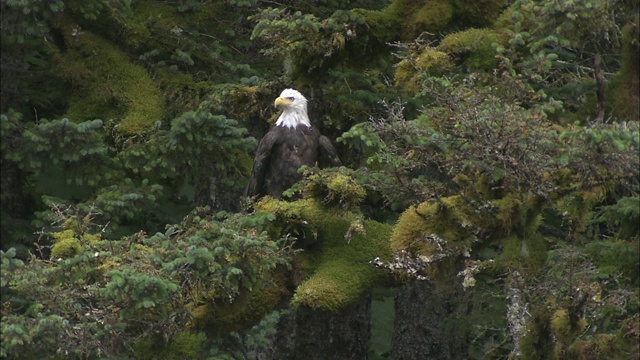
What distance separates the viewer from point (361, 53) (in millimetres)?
11250

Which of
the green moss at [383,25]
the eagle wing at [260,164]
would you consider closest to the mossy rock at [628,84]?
the green moss at [383,25]

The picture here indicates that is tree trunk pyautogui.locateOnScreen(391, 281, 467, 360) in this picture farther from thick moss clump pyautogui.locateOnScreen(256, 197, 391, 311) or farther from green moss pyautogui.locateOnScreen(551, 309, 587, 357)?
green moss pyautogui.locateOnScreen(551, 309, 587, 357)

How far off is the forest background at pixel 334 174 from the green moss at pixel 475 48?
2 centimetres

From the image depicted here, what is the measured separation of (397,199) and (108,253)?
6.89 feet

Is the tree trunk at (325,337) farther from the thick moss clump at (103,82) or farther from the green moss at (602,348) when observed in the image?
the green moss at (602,348)

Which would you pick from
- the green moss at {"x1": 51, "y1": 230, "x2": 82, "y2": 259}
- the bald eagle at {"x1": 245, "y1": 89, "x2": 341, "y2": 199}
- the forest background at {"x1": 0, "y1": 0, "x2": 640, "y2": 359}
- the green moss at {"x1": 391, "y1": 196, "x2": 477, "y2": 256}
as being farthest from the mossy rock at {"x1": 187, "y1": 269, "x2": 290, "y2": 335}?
the bald eagle at {"x1": 245, "y1": 89, "x2": 341, "y2": 199}

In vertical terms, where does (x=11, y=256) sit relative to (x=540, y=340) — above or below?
above

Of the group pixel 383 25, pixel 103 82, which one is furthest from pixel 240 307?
pixel 103 82

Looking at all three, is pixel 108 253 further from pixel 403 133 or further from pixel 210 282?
pixel 403 133

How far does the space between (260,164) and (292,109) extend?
0.62 meters

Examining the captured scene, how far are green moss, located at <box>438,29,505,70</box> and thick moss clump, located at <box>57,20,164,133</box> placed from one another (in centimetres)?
339

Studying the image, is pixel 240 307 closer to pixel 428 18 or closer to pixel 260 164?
pixel 260 164

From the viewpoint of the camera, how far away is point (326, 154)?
37.4ft

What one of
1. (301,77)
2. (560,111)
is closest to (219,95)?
(301,77)
